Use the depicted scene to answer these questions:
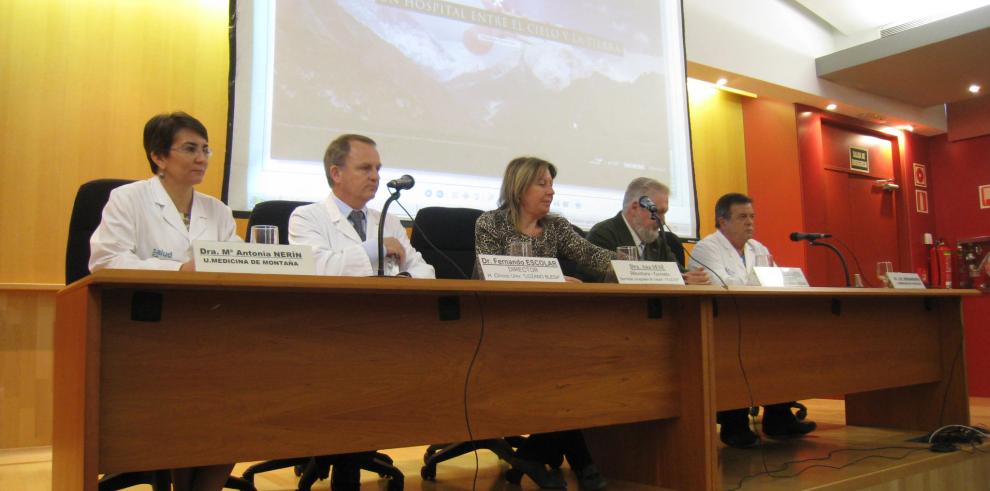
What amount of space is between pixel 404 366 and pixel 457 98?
2.33 m

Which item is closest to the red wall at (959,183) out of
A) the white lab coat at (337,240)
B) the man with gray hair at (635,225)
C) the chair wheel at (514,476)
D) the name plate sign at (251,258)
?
the man with gray hair at (635,225)

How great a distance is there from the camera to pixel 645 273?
6.35 feet

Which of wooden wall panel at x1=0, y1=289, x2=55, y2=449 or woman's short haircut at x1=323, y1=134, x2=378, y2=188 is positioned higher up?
woman's short haircut at x1=323, y1=134, x2=378, y2=188

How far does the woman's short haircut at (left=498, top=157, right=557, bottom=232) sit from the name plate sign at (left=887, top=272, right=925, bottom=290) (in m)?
1.37

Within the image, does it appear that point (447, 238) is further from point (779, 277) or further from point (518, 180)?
point (779, 277)

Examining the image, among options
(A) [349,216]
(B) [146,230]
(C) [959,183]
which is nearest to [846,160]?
(C) [959,183]

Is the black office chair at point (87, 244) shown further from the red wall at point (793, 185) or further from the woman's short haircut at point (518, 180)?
the red wall at point (793, 185)

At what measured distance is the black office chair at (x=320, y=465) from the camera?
1.89 metres

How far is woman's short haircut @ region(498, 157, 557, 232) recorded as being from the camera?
248 centimetres

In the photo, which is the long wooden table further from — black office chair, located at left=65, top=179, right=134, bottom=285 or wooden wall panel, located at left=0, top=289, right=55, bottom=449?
wooden wall panel, located at left=0, top=289, right=55, bottom=449

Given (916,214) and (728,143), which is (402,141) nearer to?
(728,143)

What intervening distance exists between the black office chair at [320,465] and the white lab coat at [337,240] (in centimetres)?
32

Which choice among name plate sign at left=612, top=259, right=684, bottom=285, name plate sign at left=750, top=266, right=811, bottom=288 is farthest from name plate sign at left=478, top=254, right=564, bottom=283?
name plate sign at left=750, top=266, right=811, bottom=288

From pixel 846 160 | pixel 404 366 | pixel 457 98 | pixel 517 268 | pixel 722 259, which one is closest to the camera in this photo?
pixel 404 366
